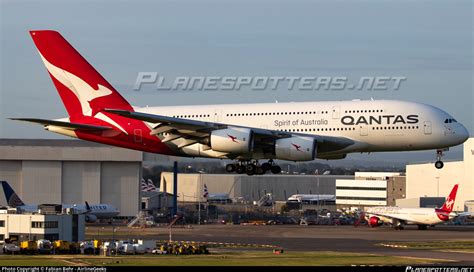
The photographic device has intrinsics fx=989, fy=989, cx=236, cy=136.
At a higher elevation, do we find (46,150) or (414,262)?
(46,150)

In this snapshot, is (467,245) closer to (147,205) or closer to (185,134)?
(185,134)

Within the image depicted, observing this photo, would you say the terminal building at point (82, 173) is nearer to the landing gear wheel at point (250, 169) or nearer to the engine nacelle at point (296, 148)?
the landing gear wheel at point (250, 169)

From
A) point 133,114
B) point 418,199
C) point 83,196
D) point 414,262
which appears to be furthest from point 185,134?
point 418,199

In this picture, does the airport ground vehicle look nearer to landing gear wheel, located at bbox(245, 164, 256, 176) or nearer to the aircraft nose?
landing gear wheel, located at bbox(245, 164, 256, 176)

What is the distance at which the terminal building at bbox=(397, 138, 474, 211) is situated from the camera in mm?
158500

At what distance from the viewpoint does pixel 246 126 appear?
266 feet

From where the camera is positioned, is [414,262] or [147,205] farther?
[147,205]

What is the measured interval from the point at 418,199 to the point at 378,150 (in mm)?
88821

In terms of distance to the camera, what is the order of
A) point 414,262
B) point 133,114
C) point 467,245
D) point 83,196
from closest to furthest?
point 414,262
point 133,114
point 467,245
point 83,196

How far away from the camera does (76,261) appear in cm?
7181

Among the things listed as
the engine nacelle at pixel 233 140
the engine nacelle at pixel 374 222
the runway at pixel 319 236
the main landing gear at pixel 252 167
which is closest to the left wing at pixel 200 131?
the engine nacelle at pixel 233 140

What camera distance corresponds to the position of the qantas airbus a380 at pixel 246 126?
77.3 meters

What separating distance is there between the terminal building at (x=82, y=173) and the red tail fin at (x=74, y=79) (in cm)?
6603

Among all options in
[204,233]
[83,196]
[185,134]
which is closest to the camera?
[185,134]
